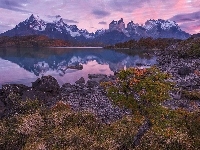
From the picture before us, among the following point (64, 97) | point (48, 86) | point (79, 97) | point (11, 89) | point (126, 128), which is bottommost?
point (79, 97)

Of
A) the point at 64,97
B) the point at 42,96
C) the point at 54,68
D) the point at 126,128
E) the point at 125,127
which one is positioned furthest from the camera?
the point at 54,68

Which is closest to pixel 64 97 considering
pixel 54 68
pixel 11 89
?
pixel 11 89

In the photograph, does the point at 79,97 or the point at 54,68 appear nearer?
the point at 79,97

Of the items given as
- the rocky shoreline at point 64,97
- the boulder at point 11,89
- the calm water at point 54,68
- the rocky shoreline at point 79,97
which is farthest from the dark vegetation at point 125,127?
the calm water at point 54,68

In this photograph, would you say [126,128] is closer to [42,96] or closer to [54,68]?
[42,96]

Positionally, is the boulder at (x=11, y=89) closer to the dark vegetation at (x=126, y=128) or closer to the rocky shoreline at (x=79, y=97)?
the rocky shoreline at (x=79, y=97)

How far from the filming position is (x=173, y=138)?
13781 mm

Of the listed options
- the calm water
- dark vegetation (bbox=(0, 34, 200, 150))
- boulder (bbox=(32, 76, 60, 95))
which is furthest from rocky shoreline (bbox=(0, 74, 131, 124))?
the calm water

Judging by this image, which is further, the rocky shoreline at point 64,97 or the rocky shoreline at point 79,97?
the rocky shoreline at point 64,97

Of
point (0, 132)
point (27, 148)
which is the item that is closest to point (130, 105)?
point (27, 148)

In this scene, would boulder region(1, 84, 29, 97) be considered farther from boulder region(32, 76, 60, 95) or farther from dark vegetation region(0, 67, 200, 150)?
dark vegetation region(0, 67, 200, 150)

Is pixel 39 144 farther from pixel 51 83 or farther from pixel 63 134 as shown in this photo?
pixel 51 83

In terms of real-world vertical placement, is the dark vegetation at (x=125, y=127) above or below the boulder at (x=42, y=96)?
above

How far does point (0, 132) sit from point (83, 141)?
24.2ft
